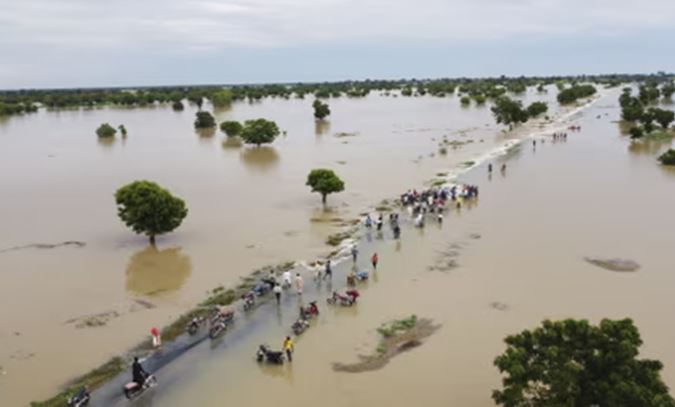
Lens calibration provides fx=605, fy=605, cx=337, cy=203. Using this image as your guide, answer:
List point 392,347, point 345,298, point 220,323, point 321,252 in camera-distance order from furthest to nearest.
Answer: point 321,252
point 345,298
point 220,323
point 392,347

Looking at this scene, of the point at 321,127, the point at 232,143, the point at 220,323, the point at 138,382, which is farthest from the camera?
the point at 321,127

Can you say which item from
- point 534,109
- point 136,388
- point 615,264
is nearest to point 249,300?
point 136,388

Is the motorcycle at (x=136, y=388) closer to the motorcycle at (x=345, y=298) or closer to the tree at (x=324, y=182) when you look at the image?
the motorcycle at (x=345, y=298)

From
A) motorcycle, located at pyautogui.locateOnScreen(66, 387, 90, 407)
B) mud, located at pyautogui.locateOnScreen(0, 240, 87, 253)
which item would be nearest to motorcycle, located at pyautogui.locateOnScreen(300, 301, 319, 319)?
motorcycle, located at pyautogui.locateOnScreen(66, 387, 90, 407)

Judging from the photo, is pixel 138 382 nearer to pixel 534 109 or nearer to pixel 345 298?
pixel 345 298

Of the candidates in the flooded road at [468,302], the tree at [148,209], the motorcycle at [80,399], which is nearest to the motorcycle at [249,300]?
the flooded road at [468,302]

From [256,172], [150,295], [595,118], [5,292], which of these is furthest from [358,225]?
[595,118]

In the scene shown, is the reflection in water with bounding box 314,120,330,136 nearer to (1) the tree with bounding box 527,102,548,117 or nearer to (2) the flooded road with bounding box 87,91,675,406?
(1) the tree with bounding box 527,102,548,117

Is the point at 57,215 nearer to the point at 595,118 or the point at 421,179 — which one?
the point at 421,179
